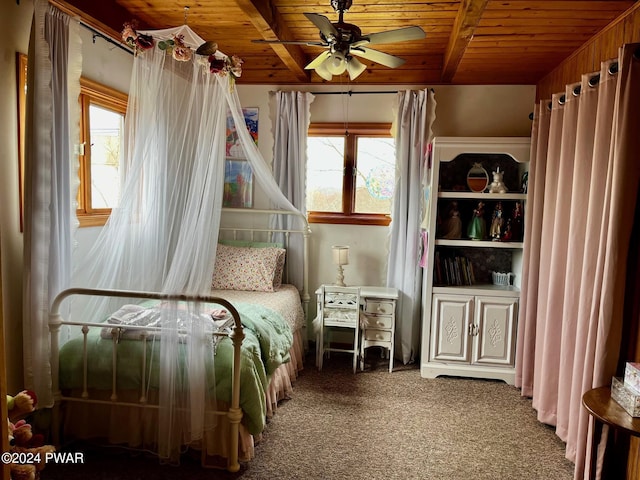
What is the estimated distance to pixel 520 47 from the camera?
10.5ft

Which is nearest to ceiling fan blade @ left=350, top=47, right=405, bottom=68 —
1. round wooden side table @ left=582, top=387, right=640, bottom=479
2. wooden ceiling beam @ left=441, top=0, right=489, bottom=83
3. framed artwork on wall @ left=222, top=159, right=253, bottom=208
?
wooden ceiling beam @ left=441, top=0, right=489, bottom=83

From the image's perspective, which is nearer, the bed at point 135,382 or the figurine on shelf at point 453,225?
the bed at point 135,382

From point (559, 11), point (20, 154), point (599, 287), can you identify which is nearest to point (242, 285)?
point (20, 154)

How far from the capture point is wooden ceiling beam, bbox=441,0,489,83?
2.49 meters

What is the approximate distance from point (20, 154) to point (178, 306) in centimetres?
120

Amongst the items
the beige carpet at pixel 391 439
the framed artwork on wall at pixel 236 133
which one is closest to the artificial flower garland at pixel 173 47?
the framed artwork on wall at pixel 236 133

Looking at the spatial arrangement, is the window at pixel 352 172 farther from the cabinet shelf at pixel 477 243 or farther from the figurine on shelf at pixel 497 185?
the figurine on shelf at pixel 497 185

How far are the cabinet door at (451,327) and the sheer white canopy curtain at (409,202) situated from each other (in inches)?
14.8

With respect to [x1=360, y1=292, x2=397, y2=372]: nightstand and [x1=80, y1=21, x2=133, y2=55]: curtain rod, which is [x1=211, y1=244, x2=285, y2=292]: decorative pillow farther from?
[x1=80, y1=21, x2=133, y2=55]: curtain rod

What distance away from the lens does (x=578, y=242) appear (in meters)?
2.66

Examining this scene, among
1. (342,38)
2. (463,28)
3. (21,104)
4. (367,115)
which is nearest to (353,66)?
(342,38)

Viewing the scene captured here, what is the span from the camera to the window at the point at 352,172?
4.37 m

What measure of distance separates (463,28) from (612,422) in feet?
7.42

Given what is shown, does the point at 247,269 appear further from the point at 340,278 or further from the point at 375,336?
the point at 375,336
